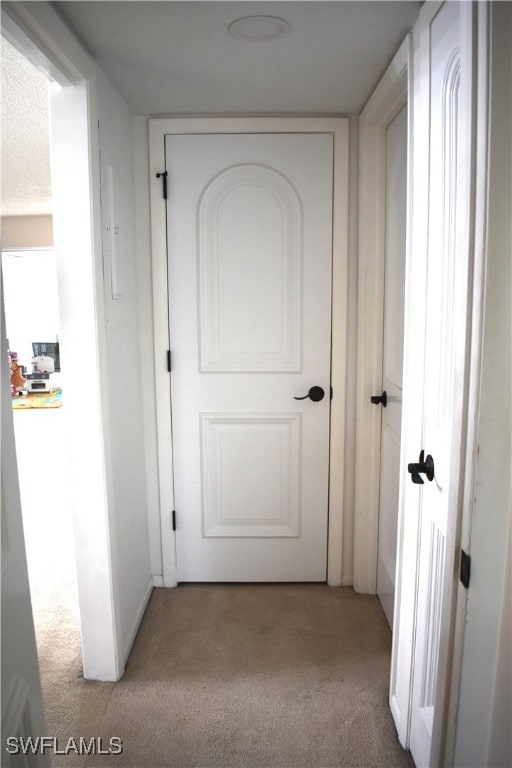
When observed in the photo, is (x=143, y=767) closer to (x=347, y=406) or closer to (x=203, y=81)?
(x=347, y=406)

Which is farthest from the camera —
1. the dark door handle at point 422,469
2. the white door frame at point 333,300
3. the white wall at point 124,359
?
the white door frame at point 333,300

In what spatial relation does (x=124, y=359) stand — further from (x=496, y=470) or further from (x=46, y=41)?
(x=496, y=470)

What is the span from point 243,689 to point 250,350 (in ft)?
4.46

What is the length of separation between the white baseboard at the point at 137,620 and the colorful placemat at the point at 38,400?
199 inches

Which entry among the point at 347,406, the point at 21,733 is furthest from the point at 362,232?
the point at 21,733

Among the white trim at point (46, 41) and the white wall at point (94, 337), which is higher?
the white trim at point (46, 41)

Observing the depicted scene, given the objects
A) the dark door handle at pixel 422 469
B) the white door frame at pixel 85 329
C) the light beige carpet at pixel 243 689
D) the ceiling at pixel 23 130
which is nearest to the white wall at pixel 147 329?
the light beige carpet at pixel 243 689

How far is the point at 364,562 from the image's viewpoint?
99.1 inches

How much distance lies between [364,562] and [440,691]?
1.49 m

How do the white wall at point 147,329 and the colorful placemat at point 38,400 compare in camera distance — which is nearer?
the white wall at point 147,329

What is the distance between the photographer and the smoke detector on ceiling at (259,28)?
1.49 m

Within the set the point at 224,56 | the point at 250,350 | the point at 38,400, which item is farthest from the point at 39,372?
the point at 224,56

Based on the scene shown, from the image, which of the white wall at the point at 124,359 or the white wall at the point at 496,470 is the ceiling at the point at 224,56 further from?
the white wall at the point at 496,470

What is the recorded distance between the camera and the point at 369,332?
2373 millimetres
